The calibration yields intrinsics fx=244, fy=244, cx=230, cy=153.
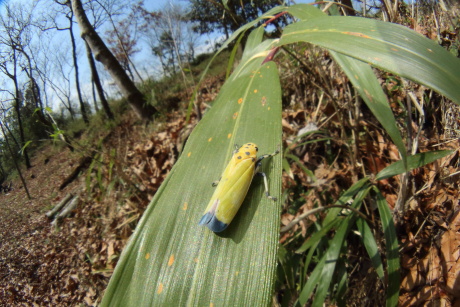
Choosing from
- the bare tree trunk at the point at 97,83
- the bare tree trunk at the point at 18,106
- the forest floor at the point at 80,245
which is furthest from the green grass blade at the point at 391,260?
the bare tree trunk at the point at 97,83

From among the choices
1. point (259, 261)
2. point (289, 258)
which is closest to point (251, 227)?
point (259, 261)

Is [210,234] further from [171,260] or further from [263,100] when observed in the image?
[263,100]

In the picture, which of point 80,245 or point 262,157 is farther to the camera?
point 80,245

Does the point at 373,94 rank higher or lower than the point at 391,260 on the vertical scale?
higher

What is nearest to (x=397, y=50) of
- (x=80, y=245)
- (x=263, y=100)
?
(x=263, y=100)

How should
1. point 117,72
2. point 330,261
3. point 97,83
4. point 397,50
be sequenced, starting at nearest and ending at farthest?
point 397,50 → point 330,261 → point 97,83 → point 117,72

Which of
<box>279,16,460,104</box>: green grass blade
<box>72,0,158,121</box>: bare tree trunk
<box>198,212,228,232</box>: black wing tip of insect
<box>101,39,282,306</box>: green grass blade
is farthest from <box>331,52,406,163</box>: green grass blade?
<box>72,0,158,121</box>: bare tree trunk
